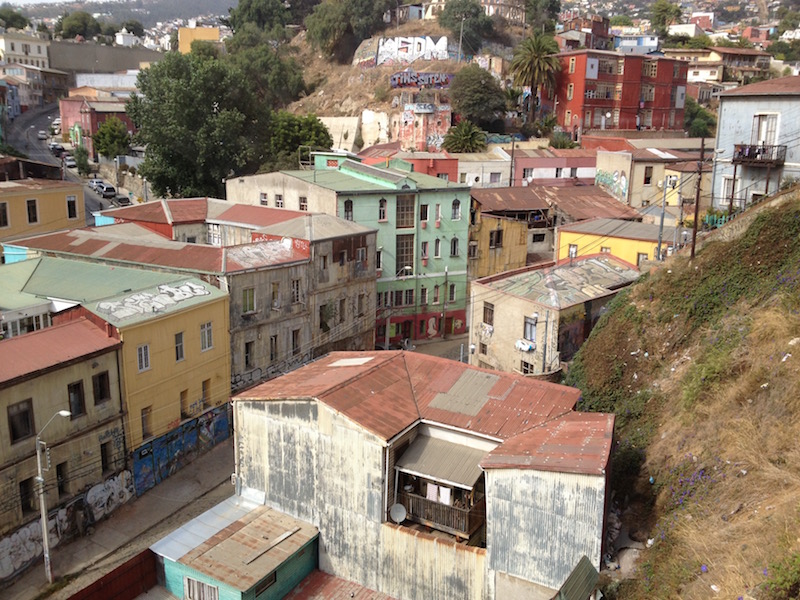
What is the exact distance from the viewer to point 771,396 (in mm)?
20781

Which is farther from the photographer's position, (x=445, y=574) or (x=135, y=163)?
(x=135, y=163)

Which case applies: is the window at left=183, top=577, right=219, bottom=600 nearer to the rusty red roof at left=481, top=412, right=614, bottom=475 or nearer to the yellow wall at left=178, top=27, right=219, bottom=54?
the rusty red roof at left=481, top=412, right=614, bottom=475

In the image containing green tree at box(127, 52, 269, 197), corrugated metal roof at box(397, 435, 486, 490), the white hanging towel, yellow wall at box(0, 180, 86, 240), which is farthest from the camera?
green tree at box(127, 52, 269, 197)

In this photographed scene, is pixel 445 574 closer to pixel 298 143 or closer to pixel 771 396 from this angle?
pixel 771 396

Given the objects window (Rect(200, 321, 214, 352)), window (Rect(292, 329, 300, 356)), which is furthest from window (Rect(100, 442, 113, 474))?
window (Rect(292, 329, 300, 356))

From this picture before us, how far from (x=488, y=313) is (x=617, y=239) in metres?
10.9

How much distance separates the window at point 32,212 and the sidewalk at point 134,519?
22125 millimetres

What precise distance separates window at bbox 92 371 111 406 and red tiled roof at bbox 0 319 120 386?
3.61ft

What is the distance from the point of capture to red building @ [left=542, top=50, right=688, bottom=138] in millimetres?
82125

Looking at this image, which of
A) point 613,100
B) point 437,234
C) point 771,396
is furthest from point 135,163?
point 771,396

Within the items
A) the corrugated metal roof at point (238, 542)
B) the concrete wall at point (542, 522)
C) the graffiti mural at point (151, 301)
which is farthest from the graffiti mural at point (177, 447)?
the concrete wall at point (542, 522)

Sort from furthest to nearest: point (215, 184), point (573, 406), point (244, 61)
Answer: point (244, 61), point (215, 184), point (573, 406)

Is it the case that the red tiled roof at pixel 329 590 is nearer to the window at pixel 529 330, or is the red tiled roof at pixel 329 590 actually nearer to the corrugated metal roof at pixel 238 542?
the corrugated metal roof at pixel 238 542

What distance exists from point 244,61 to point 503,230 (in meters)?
52.4
